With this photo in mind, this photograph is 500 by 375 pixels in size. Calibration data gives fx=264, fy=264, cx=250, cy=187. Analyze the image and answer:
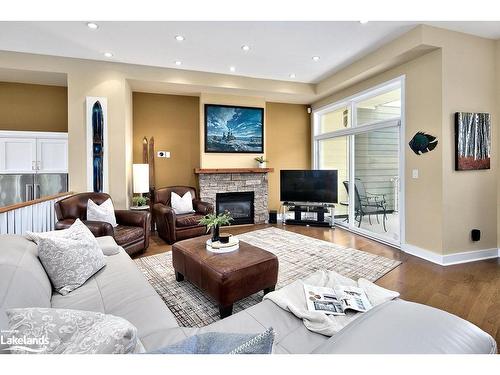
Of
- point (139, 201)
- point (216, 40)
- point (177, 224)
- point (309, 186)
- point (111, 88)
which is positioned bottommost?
point (177, 224)

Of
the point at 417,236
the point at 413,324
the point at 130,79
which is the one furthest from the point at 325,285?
the point at 130,79

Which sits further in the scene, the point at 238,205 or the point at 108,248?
the point at 238,205

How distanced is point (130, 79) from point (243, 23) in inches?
94.7

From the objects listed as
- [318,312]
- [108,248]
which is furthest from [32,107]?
[318,312]

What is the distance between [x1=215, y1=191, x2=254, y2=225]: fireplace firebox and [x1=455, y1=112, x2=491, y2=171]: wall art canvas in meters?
3.77

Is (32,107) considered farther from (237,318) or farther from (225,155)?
(237,318)

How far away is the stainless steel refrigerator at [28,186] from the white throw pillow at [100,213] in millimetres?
1351

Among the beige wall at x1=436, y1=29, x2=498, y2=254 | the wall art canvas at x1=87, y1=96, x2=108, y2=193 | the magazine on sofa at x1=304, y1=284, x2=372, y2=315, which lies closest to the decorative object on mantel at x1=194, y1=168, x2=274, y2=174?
the wall art canvas at x1=87, y1=96, x2=108, y2=193

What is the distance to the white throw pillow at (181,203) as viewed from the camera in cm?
480

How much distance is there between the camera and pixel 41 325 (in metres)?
0.88

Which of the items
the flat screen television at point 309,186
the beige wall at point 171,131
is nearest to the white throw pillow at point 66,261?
the beige wall at point 171,131

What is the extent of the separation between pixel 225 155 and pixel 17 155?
362 centimetres

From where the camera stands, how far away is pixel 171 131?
18.4 feet

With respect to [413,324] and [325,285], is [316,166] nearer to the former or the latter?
[325,285]
